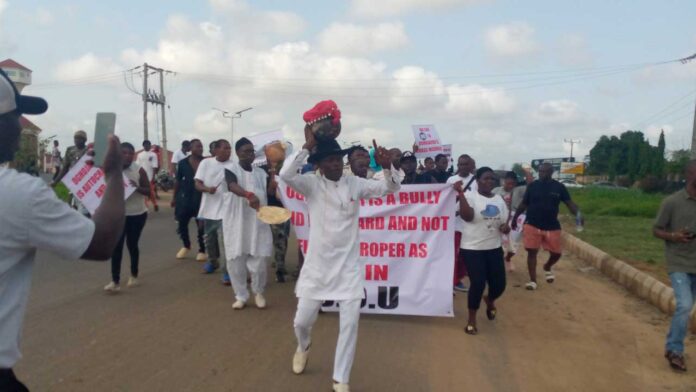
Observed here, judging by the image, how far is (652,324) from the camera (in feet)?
25.0

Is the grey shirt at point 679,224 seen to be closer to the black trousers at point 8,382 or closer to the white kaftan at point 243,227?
the white kaftan at point 243,227

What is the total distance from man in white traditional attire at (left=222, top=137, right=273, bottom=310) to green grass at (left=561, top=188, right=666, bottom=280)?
21.6ft

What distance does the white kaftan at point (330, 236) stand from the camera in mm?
4879

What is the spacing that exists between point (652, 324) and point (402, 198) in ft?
11.1

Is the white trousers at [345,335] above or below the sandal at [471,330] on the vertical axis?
above

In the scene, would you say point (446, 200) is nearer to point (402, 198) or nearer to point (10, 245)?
point (402, 198)

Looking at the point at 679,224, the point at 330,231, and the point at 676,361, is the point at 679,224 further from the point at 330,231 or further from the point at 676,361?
the point at 330,231

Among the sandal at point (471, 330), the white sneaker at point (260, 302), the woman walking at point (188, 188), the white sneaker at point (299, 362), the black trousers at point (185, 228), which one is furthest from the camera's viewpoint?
the black trousers at point (185, 228)

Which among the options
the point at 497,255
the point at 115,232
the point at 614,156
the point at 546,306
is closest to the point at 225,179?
the point at 497,255

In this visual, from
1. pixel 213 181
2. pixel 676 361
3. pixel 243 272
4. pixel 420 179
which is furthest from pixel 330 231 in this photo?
pixel 420 179

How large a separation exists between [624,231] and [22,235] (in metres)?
19.3

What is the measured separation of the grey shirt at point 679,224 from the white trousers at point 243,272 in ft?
13.9

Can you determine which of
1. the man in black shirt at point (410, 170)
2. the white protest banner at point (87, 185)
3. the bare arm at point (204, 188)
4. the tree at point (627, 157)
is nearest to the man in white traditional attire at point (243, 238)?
the bare arm at point (204, 188)

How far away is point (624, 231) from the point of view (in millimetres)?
18891
